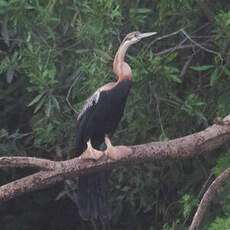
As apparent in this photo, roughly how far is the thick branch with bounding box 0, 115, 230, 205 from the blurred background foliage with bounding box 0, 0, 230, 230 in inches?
24.3

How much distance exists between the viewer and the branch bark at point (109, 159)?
3271mm

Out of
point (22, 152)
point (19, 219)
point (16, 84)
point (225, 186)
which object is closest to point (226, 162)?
point (225, 186)

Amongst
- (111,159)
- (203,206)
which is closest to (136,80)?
(111,159)

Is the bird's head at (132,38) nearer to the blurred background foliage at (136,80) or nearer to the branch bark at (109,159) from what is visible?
the blurred background foliage at (136,80)

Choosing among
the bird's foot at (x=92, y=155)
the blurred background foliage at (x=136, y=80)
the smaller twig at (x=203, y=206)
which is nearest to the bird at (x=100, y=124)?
the bird's foot at (x=92, y=155)

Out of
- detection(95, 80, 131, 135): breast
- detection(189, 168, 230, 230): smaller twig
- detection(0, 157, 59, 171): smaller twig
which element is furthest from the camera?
detection(95, 80, 131, 135): breast

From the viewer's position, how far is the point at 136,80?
433cm

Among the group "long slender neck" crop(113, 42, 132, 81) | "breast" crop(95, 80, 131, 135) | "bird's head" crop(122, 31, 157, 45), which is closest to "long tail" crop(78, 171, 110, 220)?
"breast" crop(95, 80, 131, 135)

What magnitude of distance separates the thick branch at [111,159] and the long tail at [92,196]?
0.41 meters

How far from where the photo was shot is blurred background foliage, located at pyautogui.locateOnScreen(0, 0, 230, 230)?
4.33m

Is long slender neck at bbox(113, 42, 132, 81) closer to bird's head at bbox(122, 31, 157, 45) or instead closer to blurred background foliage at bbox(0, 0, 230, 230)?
bird's head at bbox(122, 31, 157, 45)

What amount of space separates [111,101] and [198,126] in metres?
1.54

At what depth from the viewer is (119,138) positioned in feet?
16.6

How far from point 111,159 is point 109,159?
1 centimetres
